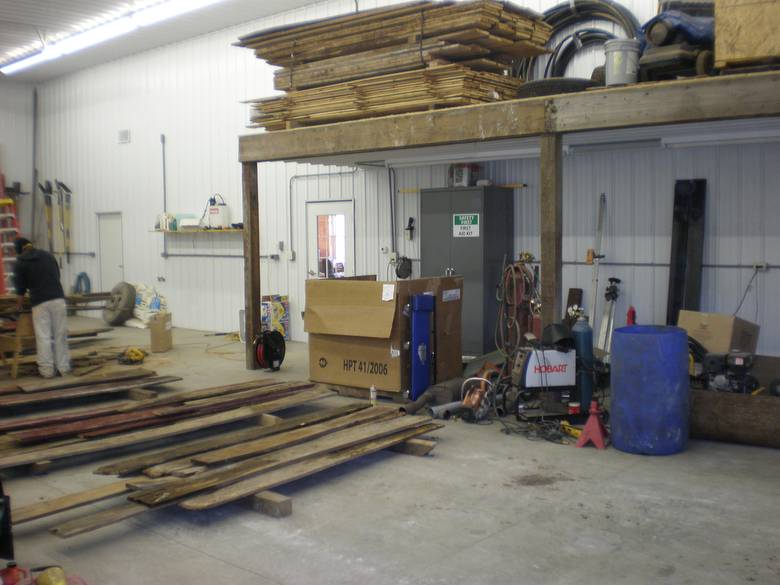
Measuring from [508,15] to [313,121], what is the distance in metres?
2.56

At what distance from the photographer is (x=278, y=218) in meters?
12.5

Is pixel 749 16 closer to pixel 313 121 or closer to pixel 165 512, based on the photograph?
pixel 313 121

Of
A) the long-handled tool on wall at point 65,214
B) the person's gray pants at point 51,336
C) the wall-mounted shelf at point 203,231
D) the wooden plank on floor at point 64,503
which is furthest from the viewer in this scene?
the long-handled tool on wall at point 65,214

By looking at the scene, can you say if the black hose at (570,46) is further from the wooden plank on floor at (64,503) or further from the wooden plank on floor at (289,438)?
the wooden plank on floor at (64,503)

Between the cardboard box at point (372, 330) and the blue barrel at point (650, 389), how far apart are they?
7.70ft

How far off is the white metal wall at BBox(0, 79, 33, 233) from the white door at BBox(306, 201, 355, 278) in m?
9.55

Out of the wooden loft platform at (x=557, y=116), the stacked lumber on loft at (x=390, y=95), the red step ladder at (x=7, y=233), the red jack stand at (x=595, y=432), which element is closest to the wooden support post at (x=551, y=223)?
the wooden loft platform at (x=557, y=116)

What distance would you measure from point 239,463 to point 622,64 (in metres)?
4.73

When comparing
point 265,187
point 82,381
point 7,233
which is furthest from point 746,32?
point 7,233

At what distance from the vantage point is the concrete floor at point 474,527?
394cm

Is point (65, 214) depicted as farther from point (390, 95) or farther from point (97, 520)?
point (97, 520)

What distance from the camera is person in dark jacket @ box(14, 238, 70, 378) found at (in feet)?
29.5

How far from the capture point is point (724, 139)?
25.4ft

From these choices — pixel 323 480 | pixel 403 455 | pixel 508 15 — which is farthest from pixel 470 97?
pixel 323 480
